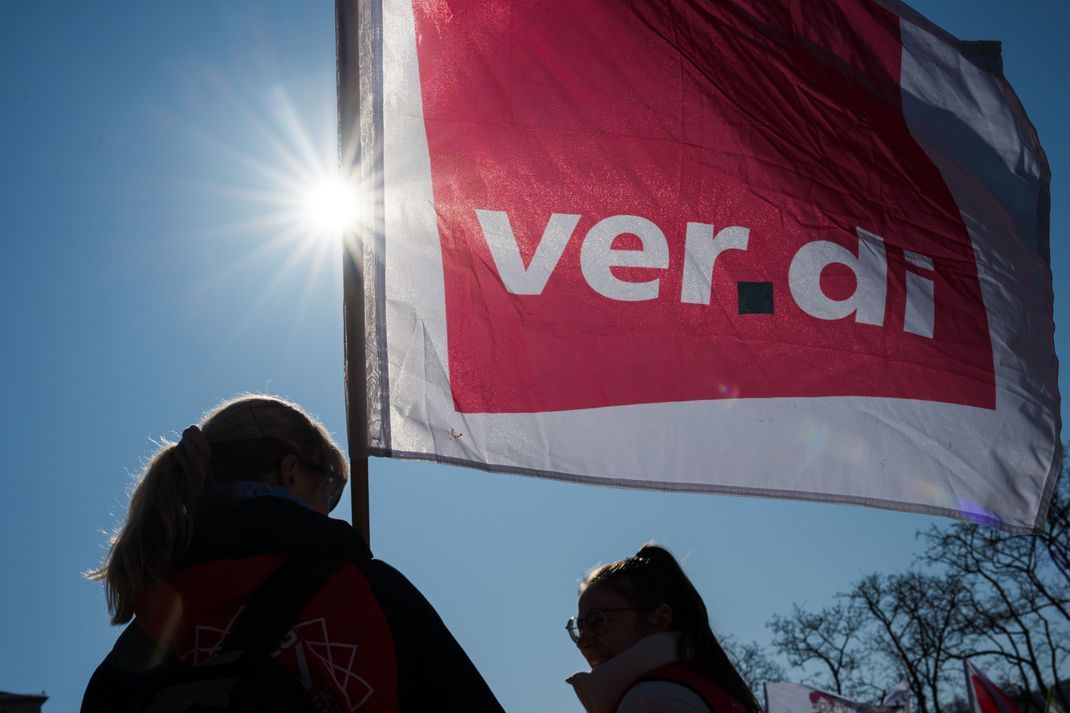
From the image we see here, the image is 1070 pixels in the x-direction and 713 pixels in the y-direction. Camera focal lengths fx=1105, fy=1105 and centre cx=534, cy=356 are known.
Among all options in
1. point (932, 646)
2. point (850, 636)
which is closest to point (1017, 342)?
point (932, 646)

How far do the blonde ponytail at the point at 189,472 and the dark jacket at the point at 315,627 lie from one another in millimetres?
47

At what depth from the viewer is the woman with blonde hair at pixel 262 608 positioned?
203 cm

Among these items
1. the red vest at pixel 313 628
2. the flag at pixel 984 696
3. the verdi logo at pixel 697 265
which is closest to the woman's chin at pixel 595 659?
the red vest at pixel 313 628

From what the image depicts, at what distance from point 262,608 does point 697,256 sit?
3013 millimetres

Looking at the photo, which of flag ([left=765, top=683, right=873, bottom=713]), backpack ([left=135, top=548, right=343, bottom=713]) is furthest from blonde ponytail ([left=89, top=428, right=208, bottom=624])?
flag ([left=765, top=683, right=873, bottom=713])

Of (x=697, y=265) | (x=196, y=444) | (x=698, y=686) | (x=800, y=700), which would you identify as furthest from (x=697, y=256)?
(x=800, y=700)

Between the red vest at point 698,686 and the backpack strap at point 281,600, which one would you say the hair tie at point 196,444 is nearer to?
the backpack strap at point 281,600

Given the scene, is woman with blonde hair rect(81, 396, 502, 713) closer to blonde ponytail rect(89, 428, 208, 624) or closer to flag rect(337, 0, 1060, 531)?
blonde ponytail rect(89, 428, 208, 624)

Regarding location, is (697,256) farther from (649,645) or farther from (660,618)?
(649,645)

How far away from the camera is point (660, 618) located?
3.02m

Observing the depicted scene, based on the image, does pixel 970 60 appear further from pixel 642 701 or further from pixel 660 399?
pixel 642 701

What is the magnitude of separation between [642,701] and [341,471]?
2.94ft

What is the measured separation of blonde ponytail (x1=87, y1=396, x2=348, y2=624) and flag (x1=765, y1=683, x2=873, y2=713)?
15.7 m

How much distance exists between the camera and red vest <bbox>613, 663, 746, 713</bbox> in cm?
258
